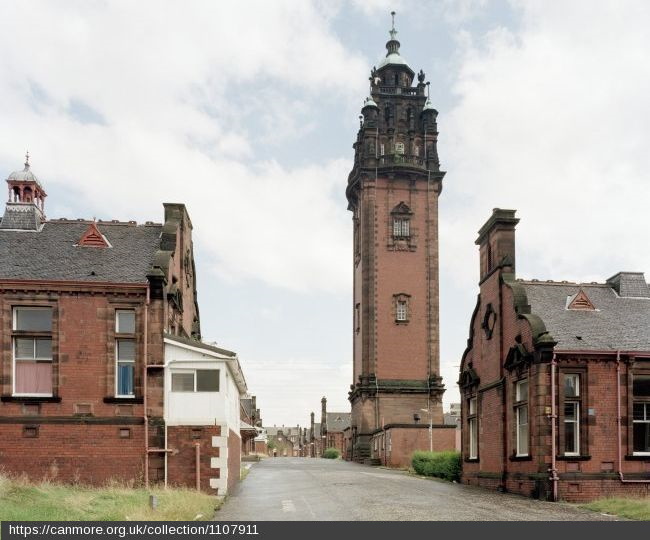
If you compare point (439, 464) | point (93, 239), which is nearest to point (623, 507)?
point (439, 464)

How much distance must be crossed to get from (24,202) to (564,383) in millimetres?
21138

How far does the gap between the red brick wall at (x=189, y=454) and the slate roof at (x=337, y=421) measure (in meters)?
A: 116

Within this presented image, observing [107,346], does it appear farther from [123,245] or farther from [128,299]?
[123,245]

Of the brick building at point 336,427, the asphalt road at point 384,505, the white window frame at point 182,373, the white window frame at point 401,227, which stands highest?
the white window frame at point 401,227

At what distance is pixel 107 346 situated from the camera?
26.6 meters

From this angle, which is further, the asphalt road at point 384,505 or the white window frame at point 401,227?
the white window frame at point 401,227

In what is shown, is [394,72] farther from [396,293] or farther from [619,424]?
[619,424]

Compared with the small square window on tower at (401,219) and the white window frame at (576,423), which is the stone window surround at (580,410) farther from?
the small square window on tower at (401,219)

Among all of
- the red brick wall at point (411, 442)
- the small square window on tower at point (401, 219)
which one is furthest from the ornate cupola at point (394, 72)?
the red brick wall at point (411, 442)

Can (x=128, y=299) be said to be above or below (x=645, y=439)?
above

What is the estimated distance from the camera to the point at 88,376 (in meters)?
26.4

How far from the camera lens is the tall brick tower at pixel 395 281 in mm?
66250
